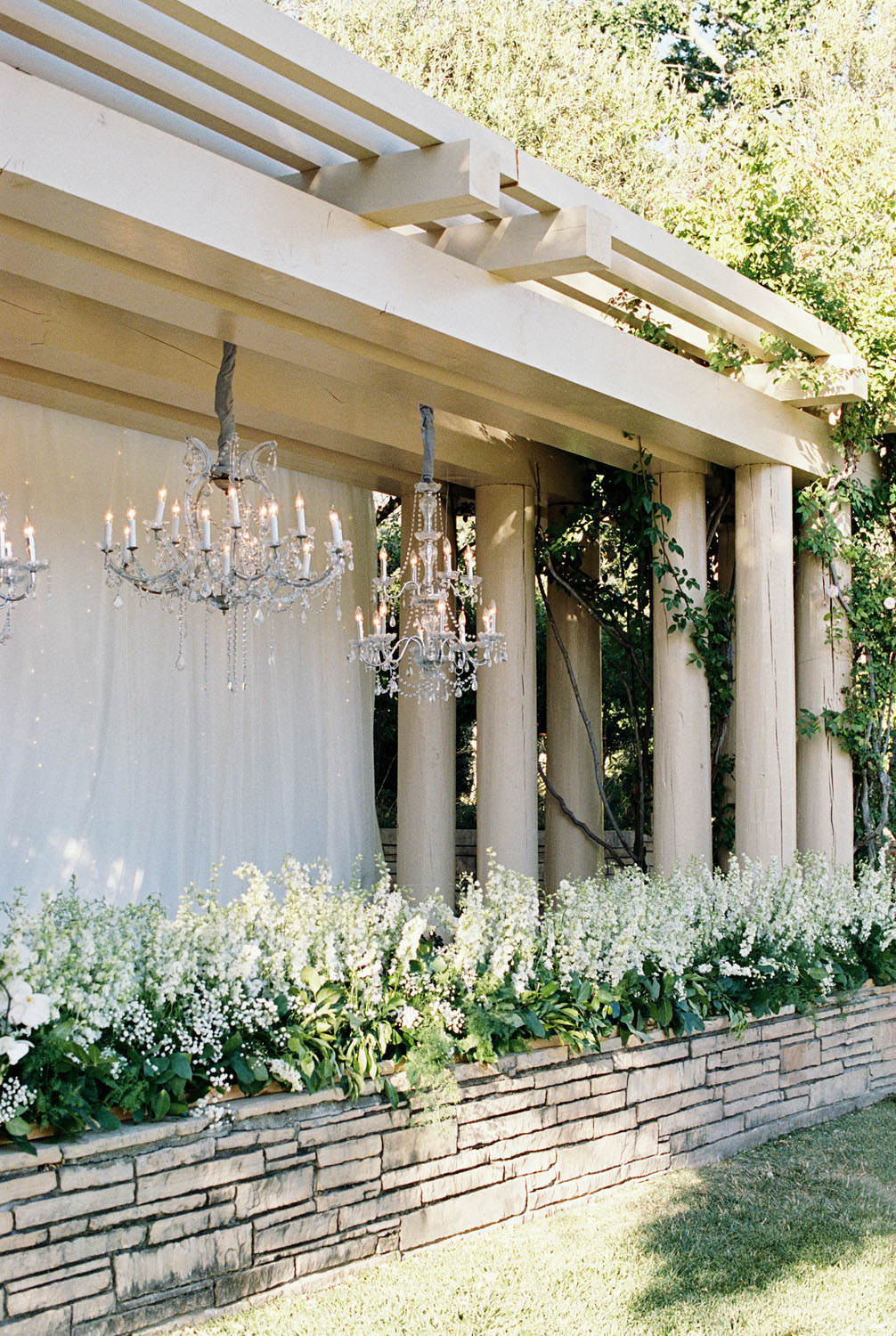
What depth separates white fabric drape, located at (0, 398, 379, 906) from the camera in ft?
21.7

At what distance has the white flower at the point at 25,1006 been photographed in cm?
342

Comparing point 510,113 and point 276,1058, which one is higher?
point 510,113

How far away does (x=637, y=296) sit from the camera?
6.14 meters

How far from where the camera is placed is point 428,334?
4758 millimetres

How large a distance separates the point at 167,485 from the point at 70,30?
3.76 meters

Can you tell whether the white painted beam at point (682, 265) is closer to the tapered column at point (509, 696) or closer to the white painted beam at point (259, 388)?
the white painted beam at point (259, 388)

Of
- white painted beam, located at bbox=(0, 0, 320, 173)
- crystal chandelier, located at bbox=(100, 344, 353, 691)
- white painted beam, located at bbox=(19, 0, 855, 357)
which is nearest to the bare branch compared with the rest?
crystal chandelier, located at bbox=(100, 344, 353, 691)

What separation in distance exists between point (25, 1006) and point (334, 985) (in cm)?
109

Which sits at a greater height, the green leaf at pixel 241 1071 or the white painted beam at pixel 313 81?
the white painted beam at pixel 313 81

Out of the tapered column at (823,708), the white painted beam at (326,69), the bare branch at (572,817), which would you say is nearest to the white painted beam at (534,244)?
the white painted beam at (326,69)

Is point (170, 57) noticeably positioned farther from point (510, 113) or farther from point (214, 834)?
point (510, 113)

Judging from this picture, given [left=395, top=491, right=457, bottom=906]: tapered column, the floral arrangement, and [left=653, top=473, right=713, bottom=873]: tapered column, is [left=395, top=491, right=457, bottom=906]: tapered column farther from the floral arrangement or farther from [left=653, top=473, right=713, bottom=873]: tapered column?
the floral arrangement

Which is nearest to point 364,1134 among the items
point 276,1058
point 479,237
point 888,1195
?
point 276,1058

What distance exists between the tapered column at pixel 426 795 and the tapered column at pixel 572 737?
0.81 meters
